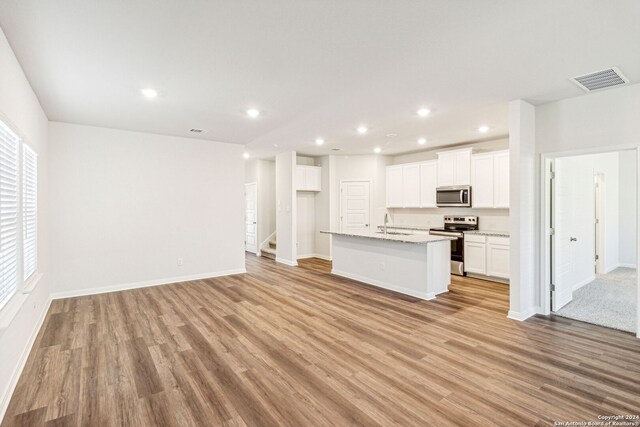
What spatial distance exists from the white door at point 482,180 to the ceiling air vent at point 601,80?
2495 mm

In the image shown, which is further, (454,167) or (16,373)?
(454,167)

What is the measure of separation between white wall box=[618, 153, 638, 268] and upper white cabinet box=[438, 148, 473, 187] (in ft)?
12.2

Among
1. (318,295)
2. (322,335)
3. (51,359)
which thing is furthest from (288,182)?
(51,359)

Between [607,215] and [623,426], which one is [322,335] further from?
[607,215]

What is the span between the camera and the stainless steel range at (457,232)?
6.01 metres

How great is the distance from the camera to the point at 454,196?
631 centimetres

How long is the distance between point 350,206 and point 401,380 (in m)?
5.79

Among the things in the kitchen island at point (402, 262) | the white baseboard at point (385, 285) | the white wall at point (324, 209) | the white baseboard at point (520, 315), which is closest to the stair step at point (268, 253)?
the white wall at point (324, 209)

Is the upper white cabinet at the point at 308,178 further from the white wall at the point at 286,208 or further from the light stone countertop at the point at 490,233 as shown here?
the light stone countertop at the point at 490,233

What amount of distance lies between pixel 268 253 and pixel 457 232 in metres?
4.90

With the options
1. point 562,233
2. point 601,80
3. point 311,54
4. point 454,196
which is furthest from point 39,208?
point 562,233

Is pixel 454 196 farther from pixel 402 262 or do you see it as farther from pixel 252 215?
pixel 252 215

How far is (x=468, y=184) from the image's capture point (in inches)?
243

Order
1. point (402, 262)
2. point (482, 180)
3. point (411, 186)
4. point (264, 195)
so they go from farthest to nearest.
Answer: point (264, 195) < point (411, 186) < point (482, 180) < point (402, 262)
